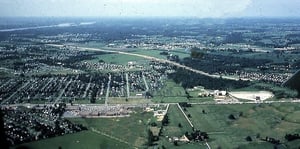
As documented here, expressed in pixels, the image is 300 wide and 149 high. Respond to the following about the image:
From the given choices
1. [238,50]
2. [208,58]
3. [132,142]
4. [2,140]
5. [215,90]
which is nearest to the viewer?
[2,140]

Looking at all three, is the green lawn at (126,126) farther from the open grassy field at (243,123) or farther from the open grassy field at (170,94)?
the open grassy field at (170,94)

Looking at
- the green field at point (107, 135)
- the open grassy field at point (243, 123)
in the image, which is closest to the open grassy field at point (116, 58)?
the open grassy field at point (243, 123)

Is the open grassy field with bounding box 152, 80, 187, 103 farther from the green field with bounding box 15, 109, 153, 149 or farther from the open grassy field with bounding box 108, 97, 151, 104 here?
the green field with bounding box 15, 109, 153, 149

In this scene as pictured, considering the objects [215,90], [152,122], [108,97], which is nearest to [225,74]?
[215,90]

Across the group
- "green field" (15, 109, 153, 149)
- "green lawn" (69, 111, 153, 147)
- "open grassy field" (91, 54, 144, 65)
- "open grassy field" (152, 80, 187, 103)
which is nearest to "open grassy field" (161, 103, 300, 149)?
"green lawn" (69, 111, 153, 147)

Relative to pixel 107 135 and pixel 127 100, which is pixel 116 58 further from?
pixel 107 135

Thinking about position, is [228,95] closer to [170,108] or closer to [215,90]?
[215,90]

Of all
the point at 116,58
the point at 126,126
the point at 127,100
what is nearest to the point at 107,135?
the point at 126,126

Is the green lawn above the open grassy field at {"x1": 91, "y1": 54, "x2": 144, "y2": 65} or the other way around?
above
